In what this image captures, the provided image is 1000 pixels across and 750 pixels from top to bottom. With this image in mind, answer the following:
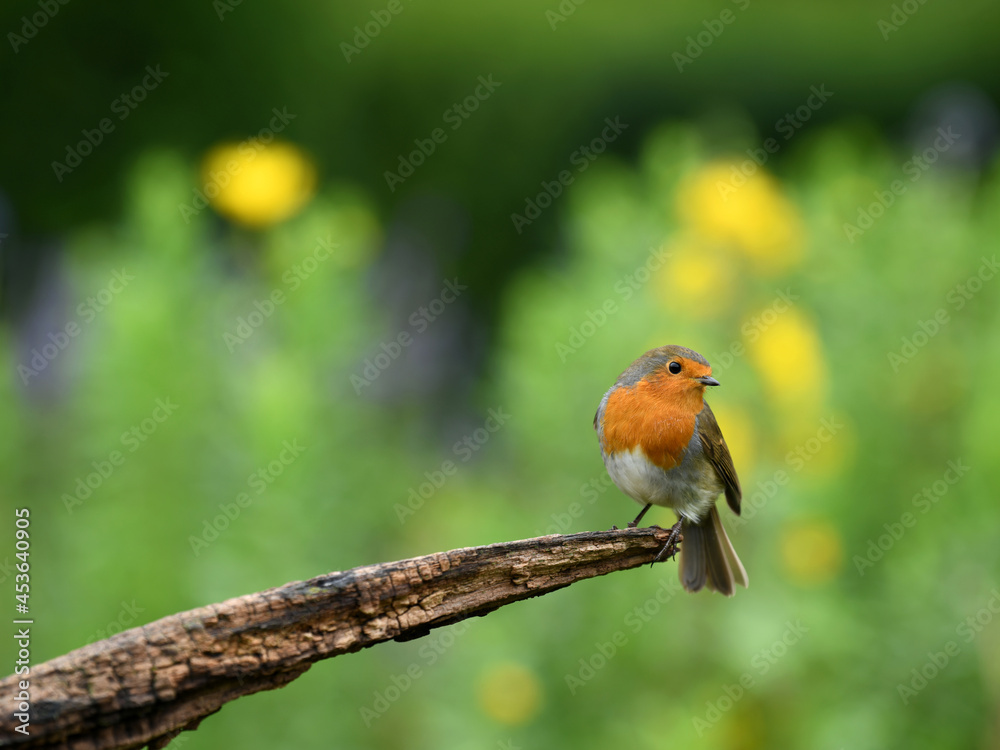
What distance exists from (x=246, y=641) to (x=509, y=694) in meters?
1.85

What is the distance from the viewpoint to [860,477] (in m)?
3.71

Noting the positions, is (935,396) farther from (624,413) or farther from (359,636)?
(359,636)

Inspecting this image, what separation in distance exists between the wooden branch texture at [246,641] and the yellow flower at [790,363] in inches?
82.7

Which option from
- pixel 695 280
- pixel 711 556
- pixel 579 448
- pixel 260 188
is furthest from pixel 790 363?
pixel 260 188

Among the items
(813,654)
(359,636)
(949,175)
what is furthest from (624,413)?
(949,175)

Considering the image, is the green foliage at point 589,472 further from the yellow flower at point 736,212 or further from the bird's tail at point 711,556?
the bird's tail at point 711,556

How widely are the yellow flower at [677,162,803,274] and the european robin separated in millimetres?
1523

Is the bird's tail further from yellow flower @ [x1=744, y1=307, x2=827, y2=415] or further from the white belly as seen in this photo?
yellow flower @ [x1=744, y1=307, x2=827, y2=415]

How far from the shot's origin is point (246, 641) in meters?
1.31

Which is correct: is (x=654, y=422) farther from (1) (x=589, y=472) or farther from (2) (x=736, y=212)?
(2) (x=736, y=212)

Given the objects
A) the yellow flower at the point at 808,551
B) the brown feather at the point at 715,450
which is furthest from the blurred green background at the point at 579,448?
the brown feather at the point at 715,450

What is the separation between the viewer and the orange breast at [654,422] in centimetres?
222

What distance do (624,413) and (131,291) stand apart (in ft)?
6.31

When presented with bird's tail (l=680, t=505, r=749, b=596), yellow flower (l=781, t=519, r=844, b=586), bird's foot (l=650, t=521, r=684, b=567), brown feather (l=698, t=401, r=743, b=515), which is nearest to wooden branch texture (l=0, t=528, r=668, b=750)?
bird's foot (l=650, t=521, r=684, b=567)
